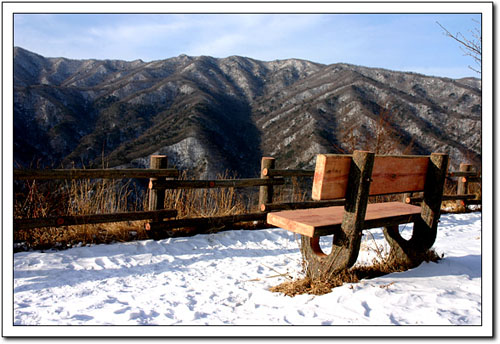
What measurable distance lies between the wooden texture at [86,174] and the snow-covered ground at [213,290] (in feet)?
2.58

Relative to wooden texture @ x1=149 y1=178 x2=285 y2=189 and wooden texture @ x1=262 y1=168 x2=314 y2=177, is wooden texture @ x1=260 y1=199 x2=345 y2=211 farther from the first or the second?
wooden texture @ x1=262 y1=168 x2=314 y2=177

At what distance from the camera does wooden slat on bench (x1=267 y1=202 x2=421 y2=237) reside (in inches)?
95.9

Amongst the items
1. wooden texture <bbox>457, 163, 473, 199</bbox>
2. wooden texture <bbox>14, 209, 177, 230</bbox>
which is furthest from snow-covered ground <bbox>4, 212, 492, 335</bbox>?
wooden texture <bbox>457, 163, 473, 199</bbox>

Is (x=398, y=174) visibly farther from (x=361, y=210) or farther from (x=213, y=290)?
(x=213, y=290)

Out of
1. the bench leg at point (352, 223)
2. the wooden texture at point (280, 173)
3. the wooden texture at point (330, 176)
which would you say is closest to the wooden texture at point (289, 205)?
the wooden texture at point (280, 173)

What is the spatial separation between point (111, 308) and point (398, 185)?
2.29m

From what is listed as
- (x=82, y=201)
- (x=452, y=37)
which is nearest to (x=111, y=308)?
(x=82, y=201)

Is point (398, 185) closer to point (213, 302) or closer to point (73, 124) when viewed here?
point (213, 302)

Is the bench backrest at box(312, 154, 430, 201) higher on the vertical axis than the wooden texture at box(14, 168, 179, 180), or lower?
higher

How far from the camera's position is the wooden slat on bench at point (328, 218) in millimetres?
2436

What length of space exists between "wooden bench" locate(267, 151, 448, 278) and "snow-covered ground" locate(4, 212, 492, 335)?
0.80 ft

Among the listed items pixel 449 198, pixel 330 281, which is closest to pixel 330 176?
pixel 330 281

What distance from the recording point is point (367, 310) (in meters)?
2.23

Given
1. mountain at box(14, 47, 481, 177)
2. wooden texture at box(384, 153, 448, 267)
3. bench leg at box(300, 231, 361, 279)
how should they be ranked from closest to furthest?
1. bench leg at box(300, 231, 361, 279)
2. wooden texture at box(384, 153, 448, 267)
3. mountain at box(14, 47, 481, 177)
